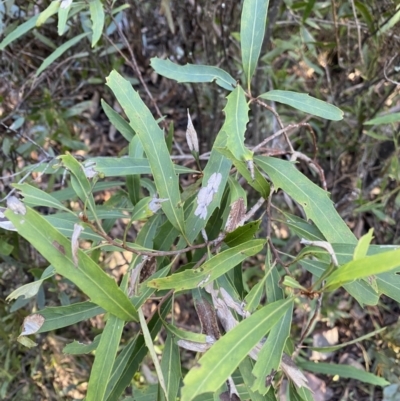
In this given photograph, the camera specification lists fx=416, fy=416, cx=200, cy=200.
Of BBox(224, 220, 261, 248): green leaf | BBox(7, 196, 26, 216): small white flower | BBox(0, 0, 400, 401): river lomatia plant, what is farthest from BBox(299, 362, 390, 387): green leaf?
BBox(7, 196, 26, 216): small white flower

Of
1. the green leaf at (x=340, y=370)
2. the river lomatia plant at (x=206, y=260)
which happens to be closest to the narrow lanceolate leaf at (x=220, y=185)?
the river lomatia plant at (x=206, y=260)

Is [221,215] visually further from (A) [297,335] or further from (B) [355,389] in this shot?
(B) [355,389]

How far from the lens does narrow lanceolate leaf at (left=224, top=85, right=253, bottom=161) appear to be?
57 cm

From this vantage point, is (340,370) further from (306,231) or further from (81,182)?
(81,182)

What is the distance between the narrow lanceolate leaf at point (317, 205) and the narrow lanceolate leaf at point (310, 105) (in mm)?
116

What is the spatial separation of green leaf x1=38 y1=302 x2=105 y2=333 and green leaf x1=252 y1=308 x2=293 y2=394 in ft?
0.94

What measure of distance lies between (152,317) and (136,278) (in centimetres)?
12

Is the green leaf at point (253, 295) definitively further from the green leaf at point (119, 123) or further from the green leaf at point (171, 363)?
the green leaf at point (119, 123)

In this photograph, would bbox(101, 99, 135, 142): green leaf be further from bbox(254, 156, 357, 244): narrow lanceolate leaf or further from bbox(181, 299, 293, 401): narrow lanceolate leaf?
bbox(181, 299, 293, 401): narrow lanceolate leaf

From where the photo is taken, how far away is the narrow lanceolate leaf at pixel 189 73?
2.30 feet

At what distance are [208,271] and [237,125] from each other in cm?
21

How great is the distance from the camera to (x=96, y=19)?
→ 813 millimetres

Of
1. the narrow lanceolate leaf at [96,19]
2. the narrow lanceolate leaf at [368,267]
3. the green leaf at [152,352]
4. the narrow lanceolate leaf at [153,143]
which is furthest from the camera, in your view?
the narrow lanceolate leaf at [96,19]

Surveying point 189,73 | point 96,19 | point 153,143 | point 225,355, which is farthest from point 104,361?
point 96,19
